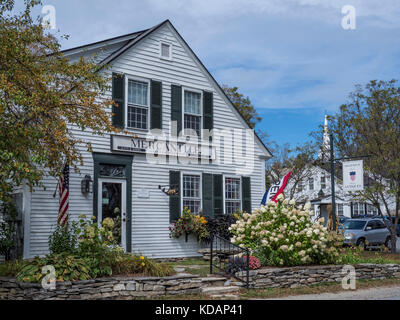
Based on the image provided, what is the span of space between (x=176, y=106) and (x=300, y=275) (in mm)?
7288

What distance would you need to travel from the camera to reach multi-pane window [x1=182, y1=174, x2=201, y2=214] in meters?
16.0

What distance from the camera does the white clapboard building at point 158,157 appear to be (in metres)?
13.7

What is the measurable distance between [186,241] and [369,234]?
10605 millimetres

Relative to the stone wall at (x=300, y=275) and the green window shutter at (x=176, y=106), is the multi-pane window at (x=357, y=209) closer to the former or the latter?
the green window shutter at (x=176, y=106)

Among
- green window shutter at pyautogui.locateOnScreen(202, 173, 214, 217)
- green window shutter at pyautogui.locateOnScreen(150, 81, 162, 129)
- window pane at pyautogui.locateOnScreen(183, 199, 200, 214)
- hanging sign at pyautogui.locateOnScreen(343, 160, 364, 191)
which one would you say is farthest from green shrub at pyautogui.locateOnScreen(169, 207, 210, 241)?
hanging sign at pyautogui.locateOnScreen(343, 160, 364, 191)

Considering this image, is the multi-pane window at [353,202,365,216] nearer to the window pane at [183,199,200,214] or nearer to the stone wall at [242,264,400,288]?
the window pane at [183,199,200,214]

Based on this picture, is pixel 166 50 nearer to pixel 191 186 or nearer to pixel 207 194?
pixel 191 186

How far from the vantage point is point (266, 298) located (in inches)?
386

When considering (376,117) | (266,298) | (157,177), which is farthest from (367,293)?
(376,117)

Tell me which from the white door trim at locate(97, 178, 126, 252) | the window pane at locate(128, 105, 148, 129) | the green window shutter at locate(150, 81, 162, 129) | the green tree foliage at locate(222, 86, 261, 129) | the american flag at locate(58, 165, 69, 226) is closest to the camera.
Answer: the american flag at locate(58, 165, 69, 226)

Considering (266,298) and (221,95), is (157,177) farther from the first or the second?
(266,298)

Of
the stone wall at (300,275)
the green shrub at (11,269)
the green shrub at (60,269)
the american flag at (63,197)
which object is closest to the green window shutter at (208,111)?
the american flag at (63,197)

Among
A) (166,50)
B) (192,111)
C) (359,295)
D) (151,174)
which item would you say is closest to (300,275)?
(359,295)

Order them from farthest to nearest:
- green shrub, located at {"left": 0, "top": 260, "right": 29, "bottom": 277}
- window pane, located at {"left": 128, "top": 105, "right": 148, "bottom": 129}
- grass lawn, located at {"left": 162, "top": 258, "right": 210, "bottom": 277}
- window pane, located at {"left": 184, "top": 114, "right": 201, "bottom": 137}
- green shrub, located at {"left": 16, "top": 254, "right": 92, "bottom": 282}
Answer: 1. window pane, located at {"left": 184, "top": 114, "right": 201, "bottom": 137}
2. window pane, located at {"left": 128, "top": 105, "right": 148, "bottom": 129}
3. grass lawn, located at {"left": 162, "top": 258, "right": 210, "bottom": 277}
4. green shrub, located at {"left": 0, "top": 260, "right": 29, "bottom": 277}
5. green shrub, located at {"left": 16, "top": 254, "right": 92, "bottom": 282}
